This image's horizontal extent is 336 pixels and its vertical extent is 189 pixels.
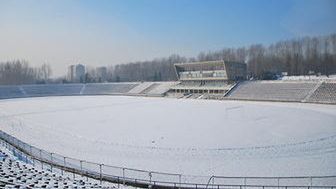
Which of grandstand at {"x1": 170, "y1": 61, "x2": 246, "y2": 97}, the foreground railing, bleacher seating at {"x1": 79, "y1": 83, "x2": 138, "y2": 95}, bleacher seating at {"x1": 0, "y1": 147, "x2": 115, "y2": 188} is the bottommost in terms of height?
the foreground railing

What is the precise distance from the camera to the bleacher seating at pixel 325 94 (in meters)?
38.7

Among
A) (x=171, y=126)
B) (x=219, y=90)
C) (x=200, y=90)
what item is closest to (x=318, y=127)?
(x=171, y=126)

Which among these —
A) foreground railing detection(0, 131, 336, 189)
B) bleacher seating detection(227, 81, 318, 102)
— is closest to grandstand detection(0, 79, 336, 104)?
bleacher seating detection(227, 81, 318, 102)

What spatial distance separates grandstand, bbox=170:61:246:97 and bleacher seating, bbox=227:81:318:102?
3.28 metres

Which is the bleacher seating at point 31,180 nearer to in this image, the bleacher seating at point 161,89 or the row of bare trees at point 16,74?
the bleacher seating at point 161,89

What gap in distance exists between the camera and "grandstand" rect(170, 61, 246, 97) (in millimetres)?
56156

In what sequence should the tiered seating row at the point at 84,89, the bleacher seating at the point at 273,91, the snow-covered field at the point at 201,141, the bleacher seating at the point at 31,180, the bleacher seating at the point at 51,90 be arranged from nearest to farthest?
the bleacher seating at the point at 31,180
the snow-covered field at the point at 201,141
the bleacher seating at the point at 273,91
the tiered seating row at the point at 84,89
the bleacher seating at the point at 51,90

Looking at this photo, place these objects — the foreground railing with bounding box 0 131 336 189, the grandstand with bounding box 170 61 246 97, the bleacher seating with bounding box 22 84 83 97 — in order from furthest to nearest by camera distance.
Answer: the bleacher seating with bounding box 22 84 83 97 → the grandstand with bounding box 170 61 246 97 → the foreground railing with bounding box 0 131 336 189

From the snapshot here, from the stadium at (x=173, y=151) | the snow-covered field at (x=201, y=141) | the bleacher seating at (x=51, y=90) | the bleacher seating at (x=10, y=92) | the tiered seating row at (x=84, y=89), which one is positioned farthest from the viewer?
the bleacher seating at (x=51, y=90)

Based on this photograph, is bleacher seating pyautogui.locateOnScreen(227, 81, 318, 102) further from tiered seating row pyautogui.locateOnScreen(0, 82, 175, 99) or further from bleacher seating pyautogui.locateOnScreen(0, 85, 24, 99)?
bleacher seating pyautogui.locateOnScreen(0, 85, 24, 99)

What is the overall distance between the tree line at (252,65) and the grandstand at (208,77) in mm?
6375

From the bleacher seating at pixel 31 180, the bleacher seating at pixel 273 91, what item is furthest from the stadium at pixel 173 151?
the bleacher seating at pixel 273 91

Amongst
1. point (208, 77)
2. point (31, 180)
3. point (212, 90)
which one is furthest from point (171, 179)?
point (208, 77)

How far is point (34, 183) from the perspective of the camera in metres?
10.7
